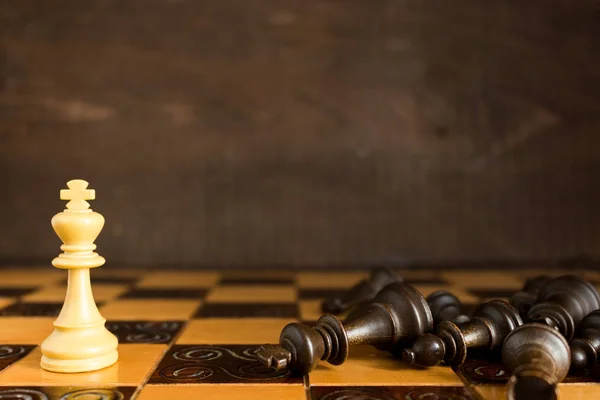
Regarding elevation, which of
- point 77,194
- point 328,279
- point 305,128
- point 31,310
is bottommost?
point 328,279

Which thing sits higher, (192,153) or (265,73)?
(265,73)

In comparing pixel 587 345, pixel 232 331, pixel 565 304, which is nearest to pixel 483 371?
pixel 587 345

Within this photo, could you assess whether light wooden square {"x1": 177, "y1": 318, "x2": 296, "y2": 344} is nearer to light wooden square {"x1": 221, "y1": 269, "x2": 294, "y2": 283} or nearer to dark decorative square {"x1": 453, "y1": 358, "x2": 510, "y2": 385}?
dark decorative square {"x1": 453, "y1": 358, "x2": 510, "y2": 385}

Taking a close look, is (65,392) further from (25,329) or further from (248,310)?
(248,310)

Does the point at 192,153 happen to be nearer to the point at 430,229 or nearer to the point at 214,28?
the point at 214,28

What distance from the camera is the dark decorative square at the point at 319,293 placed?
2332 mm

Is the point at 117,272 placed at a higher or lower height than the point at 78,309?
lower

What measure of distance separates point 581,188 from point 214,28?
1978 mm

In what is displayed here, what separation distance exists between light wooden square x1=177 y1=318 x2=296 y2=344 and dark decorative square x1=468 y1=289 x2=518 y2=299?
0.86 meters

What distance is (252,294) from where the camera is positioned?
7.88 feet

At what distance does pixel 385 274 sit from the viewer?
6.75ft

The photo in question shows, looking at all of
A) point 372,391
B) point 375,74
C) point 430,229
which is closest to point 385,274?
point 372,391

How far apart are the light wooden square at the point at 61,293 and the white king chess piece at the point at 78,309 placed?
0.88m

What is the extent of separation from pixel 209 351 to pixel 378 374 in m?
0.43
